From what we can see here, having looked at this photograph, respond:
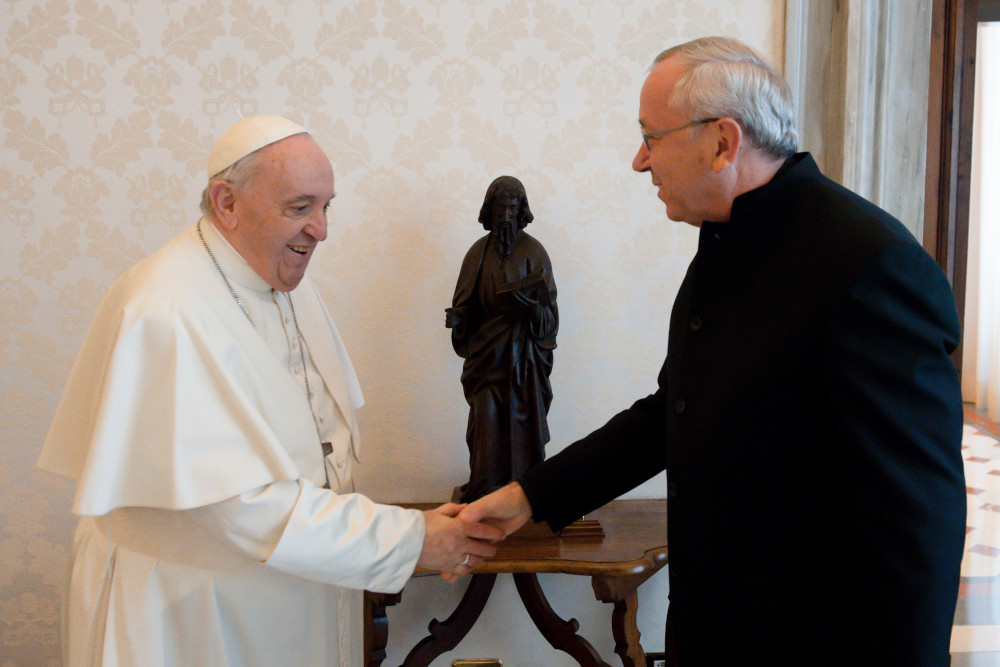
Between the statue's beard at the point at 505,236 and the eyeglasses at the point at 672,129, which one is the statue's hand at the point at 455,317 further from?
the eyeglasses at the point at 672,129

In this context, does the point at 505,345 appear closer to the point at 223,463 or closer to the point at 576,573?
the point at 576,573

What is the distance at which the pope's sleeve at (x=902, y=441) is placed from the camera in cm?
126

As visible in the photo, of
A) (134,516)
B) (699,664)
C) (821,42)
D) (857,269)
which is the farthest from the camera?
(821,42)

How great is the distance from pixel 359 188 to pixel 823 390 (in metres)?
2.02

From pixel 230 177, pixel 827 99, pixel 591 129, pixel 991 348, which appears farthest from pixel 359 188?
pixel 991 348

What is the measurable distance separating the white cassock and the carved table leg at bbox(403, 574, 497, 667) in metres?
0.73

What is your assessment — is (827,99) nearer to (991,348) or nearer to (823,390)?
(991,348)

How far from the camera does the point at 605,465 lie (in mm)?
2082

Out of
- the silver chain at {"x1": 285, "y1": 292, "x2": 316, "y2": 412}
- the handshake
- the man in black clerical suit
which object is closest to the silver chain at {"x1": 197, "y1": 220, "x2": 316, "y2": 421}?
the silver chain at {"x1": 285, "y1": 292, "x2": 316, "y2": 412}

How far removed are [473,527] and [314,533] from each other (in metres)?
0.50

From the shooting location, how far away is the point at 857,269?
1.33 meters

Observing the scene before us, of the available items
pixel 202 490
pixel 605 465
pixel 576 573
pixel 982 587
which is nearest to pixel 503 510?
pixel 605 465

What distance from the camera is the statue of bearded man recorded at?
101 inches

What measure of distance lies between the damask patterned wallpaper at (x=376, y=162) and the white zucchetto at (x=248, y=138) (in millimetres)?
1018
